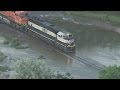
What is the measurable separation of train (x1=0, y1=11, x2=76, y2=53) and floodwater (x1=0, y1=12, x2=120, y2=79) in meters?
0.19

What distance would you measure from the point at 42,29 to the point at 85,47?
4.52 feet

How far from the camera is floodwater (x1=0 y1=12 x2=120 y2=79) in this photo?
7680mm

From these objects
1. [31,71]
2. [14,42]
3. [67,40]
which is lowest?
[14,42]

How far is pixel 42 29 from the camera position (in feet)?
29.8

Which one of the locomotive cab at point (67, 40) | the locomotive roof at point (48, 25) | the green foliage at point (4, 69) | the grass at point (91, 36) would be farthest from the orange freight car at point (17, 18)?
the green foliage at point (4, 69)

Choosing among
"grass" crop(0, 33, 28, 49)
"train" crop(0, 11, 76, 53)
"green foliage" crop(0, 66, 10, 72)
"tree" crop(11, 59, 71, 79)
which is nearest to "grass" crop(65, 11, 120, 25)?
"train" crop(0, 11, 76, 53)

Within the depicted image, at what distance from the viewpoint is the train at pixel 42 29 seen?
8539 millimetres

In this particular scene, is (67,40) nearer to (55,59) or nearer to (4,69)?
(55,59)

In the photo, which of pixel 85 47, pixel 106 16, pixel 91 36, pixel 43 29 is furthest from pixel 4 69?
pixel 106 16

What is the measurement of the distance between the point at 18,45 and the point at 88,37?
2.29 meters
